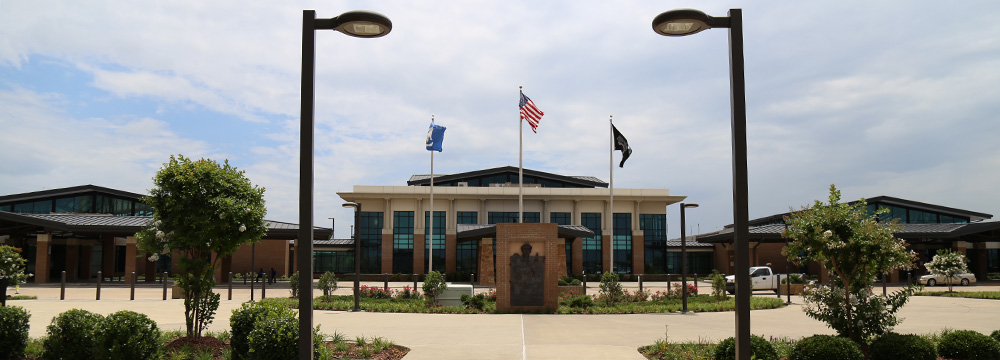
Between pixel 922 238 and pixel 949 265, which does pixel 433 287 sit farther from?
pixel 922 238

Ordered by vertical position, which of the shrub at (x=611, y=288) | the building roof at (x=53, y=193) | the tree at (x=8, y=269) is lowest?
the shrub at (x=611, y=288)

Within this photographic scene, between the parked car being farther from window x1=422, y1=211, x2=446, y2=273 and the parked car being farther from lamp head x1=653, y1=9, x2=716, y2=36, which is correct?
lamp head x1=653, y1=9, x2=716, y2=36

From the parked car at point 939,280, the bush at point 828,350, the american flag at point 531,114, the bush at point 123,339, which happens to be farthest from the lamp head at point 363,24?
the parked car at point 939,280

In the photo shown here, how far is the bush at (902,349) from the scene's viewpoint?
985cm

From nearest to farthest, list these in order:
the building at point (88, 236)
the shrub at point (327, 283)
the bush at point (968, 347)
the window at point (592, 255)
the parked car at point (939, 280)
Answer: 1. the bush at point (968, 347)
2. the shrub at point (327, 283)
3. the building at point (88, 236)
4. the parked car at point (939, 280)
5. the window at point (592, 255)

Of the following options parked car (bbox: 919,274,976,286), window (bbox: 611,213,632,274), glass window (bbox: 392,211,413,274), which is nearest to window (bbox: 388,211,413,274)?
glass window (bbox: 392,211,413,274)

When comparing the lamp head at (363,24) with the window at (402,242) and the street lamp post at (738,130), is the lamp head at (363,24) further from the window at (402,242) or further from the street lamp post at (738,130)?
the window at (402,242)

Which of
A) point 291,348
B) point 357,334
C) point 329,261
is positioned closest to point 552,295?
point 357,334

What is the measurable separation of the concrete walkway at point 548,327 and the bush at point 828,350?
2623 millimetres

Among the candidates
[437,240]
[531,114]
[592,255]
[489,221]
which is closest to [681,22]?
[531,114]

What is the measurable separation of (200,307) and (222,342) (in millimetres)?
792

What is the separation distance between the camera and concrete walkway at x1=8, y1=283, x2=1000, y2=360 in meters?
11.9

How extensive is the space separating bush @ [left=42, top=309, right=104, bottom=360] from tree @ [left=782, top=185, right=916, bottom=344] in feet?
37.5

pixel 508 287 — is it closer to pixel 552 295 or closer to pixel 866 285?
pixel 552 295
